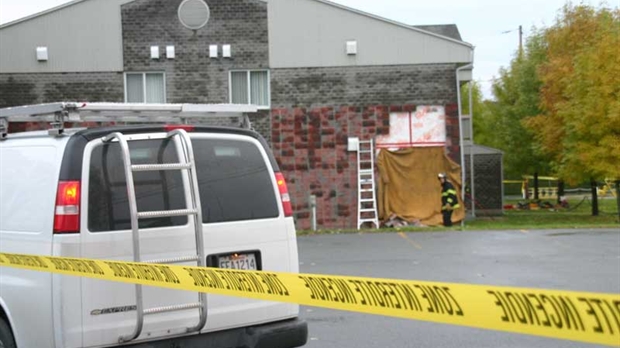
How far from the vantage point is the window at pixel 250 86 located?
75.0ft

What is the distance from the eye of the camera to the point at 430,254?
14961 mm

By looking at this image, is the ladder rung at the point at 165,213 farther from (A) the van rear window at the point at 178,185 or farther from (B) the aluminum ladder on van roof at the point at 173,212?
(A) the van rear window at the point at 178,185

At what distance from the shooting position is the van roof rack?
5773mm

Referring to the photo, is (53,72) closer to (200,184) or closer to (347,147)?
(347,147)

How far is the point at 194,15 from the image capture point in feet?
74.5

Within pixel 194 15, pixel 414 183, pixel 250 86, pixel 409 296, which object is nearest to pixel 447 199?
pixel 414 183

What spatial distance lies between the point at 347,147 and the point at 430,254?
7.89 m

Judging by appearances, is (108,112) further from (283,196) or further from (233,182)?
(283,196)

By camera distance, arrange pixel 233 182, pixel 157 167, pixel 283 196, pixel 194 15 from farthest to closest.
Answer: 1. pixel 194 15
2. pixel 283 196
3. pixel 233 182
4. pixel 157 167

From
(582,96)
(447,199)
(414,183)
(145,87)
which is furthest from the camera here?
(582,96)

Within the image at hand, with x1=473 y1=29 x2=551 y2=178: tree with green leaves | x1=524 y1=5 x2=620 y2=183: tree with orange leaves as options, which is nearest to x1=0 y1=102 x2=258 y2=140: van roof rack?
x1=524 y1=5 x2=620 y2=183: tree with orange leaves

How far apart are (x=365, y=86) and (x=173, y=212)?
57.2 ft

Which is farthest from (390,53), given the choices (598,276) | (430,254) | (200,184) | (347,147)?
(200,184)

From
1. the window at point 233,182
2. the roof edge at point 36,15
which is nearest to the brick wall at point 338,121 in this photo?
the roof edge at point 36,15
